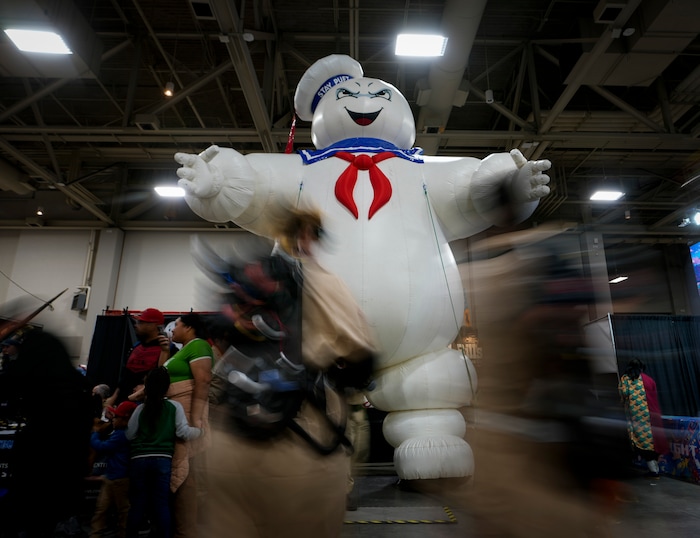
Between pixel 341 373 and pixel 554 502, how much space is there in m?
0.62

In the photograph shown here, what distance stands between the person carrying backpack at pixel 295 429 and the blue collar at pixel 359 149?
4.72 ft

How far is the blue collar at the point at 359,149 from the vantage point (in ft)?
8.66

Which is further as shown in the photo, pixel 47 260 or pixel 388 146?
pixel 47 260

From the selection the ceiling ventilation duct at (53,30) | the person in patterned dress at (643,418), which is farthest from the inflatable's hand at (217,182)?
the person in patterned dress at (643,418)

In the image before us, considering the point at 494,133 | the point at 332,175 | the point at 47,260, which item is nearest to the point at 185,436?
the point at 332,175

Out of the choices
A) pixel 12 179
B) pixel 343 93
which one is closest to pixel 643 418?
pixel 343 93

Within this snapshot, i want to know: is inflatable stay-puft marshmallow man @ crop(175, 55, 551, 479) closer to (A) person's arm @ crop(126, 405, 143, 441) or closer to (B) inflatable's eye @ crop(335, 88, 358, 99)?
(B) inflatable's eye @ crop(335, 88, 358, 99)

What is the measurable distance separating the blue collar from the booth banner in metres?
4.93

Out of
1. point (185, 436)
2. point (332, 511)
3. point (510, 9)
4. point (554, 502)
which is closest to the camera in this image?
point (554, 502)

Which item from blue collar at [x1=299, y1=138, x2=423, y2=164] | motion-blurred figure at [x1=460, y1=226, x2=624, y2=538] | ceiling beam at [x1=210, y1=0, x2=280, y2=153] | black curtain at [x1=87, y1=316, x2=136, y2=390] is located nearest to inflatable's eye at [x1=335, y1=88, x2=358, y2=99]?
blue collar at [x1=299, y1=138, x2=423, y2=164]

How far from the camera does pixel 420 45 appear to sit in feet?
A: 15.6

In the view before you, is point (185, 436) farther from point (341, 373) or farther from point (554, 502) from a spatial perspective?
point (554, 502)

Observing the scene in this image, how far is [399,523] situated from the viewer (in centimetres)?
304

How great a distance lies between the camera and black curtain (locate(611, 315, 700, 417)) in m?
8.20
